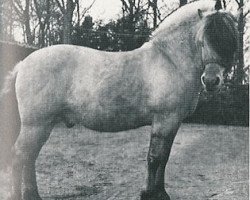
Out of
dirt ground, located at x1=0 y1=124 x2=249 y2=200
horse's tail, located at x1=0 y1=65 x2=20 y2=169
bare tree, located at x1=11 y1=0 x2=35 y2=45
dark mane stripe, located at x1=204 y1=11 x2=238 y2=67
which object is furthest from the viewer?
bare tree, located at x1=11 y1=0 x2=35 y2=45

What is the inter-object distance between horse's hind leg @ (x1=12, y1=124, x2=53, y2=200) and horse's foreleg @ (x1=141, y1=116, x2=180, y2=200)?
0.91m

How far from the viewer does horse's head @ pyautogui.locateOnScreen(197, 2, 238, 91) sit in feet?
10.7

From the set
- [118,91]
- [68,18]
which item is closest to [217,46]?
[118,91]

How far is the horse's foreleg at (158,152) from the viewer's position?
3535 millimetres

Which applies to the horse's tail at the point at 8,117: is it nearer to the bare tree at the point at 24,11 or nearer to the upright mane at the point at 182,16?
the upright mane at the point at 182,16

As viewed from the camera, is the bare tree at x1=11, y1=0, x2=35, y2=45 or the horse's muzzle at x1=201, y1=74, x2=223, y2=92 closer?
the horse's muzzle at x1=201, y1=74, x2=223, y2=92

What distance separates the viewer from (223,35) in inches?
127

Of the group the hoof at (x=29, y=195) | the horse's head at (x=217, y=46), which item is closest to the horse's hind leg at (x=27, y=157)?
the hoof at (x=29, y=195)

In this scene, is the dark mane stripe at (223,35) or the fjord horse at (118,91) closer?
the dark mane stripe at (223,35)

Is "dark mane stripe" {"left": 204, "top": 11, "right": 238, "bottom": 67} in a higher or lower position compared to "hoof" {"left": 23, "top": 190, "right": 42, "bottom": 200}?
higher

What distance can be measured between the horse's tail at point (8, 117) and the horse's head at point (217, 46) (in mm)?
1656

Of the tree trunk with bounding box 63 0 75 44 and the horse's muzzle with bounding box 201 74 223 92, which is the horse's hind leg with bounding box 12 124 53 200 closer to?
the horse's muzzle with bounding box 201 74 223 92

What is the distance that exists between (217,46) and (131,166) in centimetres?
348

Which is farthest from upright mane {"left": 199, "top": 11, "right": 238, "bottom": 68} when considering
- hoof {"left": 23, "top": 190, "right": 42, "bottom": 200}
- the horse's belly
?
hoof {"left": 23, "top": 190, "right": 42, "bottom": 200}
